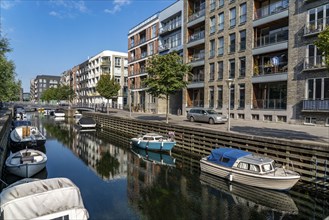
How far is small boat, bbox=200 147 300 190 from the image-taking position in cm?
1425

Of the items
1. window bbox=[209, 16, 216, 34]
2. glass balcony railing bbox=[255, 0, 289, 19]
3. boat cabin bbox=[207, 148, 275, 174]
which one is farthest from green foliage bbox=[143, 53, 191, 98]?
boat cabin bbox=[207, 148, 275, 174]

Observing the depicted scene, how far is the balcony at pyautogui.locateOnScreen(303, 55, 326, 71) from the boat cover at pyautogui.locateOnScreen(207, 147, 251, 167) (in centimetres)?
1585

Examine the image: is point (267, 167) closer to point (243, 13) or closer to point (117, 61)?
point (243, 13)

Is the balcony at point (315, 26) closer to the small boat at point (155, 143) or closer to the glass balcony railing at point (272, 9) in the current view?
the glass balcony railing at point (272, 9)

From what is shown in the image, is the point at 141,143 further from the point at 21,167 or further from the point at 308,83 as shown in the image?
the point at 308,83

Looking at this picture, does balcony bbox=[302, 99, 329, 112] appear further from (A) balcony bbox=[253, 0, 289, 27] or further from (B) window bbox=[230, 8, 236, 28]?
(B) window bbox=[230, 8, 236, 28]

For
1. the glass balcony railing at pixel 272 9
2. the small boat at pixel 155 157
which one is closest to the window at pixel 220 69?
the glass balcony railing at pixel 272 9

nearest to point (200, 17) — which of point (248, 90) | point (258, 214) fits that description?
point (248, 90)

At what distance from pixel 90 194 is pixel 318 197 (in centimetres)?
1215

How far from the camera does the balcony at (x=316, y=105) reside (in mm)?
25859

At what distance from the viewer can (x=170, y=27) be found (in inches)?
1946

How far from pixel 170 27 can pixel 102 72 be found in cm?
4508

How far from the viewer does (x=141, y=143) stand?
26.2 meters

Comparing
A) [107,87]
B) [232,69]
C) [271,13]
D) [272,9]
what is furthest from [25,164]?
[107,87]
